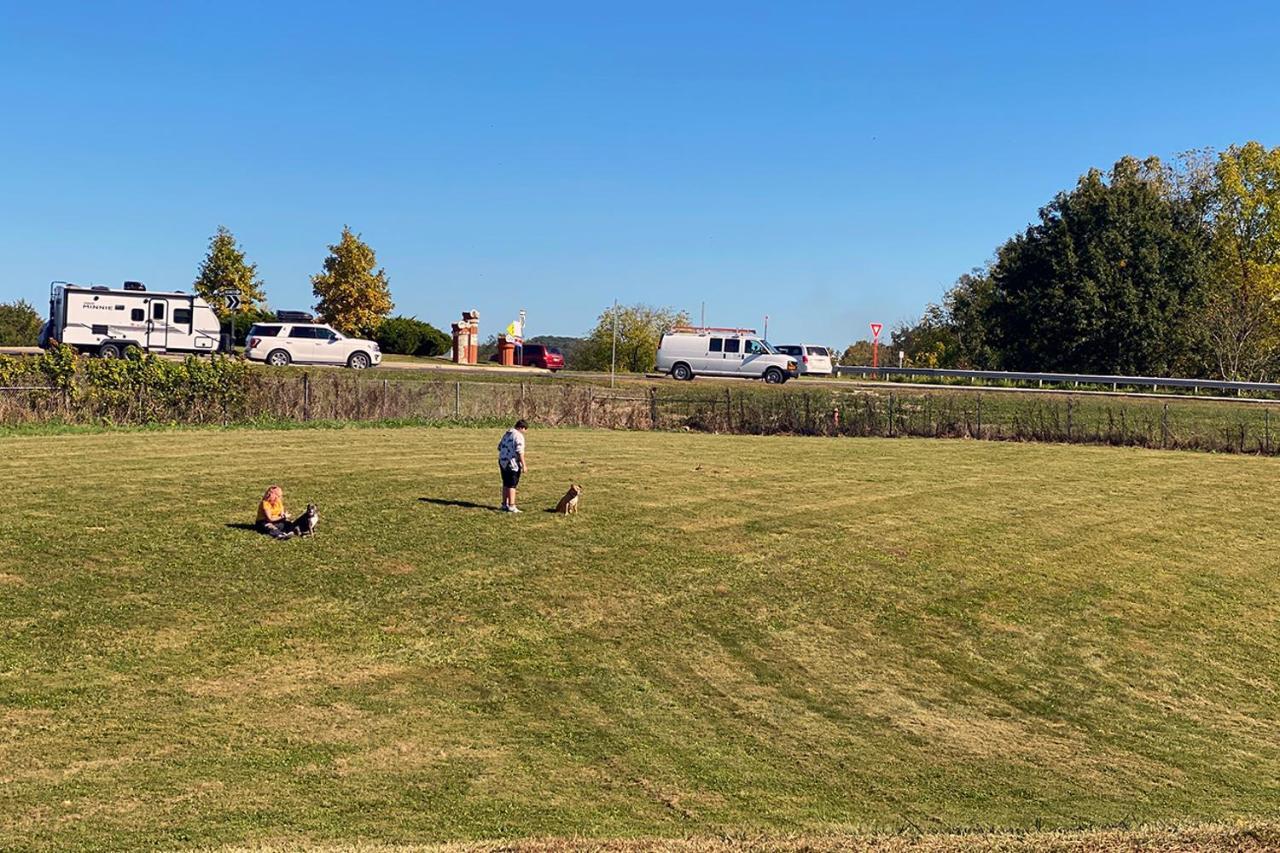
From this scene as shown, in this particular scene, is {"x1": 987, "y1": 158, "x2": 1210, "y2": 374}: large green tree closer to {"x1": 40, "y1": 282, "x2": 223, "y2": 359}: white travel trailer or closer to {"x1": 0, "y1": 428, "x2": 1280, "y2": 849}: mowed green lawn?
{"x1": 0, "y1": 428, "x2": 1280, "y2": 849}: mowed green lawn

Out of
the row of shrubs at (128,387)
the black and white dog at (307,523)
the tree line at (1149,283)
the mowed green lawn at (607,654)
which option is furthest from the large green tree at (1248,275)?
the black and white dog at (307,523)

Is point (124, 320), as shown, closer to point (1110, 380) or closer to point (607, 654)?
point (607, 654)

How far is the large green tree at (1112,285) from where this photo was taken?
65.1 meters

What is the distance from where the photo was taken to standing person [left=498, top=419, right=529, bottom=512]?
21859 millimetres

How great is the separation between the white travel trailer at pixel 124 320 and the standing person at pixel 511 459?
26.6m

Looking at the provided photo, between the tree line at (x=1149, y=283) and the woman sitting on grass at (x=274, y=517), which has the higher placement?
the tree line at (x=1149, y=283)

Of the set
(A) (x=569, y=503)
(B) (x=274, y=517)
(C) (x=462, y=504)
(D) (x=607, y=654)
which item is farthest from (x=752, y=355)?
(D) (x=607, y=654)

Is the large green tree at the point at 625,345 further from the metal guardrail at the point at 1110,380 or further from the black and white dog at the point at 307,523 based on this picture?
the black and white dog at the point at 307,523

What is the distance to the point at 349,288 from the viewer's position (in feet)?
238

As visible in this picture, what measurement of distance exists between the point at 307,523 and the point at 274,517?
1.82 feet

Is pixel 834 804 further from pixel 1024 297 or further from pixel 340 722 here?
pixel 1024 297

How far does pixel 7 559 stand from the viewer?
18.5 m

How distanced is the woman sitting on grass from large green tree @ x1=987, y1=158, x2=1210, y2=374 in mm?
53665

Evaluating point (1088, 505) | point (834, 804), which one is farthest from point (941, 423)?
point (834, 804)
